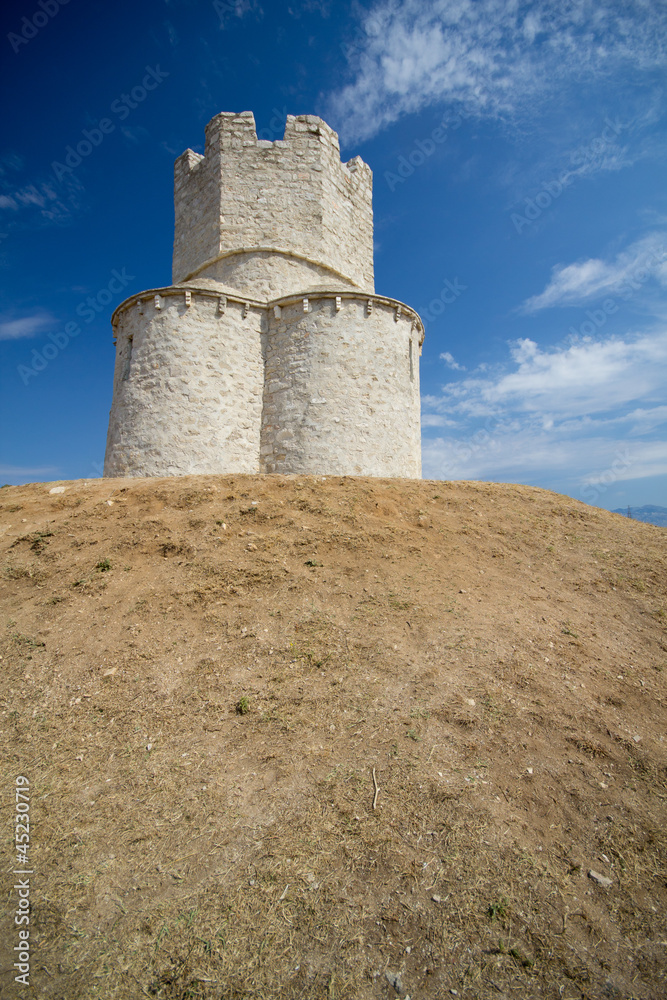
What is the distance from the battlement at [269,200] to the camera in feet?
57.6

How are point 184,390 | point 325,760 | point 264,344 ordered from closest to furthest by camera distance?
1. point 325,760
2. point 184,390
3. point 264,344

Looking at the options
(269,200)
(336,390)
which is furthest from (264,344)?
(269,200)

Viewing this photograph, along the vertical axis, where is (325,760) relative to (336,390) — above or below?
below

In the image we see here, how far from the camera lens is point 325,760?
5.05 meters

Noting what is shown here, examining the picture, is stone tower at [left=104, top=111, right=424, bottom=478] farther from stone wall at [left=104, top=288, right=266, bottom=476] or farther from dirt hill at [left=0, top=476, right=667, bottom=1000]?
dirt hill at [left=0, top=476, right=667, bottom=1000]

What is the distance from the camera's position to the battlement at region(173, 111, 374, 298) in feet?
57.6

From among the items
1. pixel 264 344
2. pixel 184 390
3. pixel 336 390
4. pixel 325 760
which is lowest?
pixel 325 760

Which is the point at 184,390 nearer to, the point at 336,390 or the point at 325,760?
the point at 336,390

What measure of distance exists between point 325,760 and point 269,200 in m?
19.5

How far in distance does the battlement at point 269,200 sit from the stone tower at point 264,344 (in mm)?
52

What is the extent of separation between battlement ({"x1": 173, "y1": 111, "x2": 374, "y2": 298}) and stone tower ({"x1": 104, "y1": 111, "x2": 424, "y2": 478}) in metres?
0.05

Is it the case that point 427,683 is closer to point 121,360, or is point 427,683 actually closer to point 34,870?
point 34,870

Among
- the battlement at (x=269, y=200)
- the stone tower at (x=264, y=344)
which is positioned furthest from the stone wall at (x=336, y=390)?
the battlement at (x=269, y=200)

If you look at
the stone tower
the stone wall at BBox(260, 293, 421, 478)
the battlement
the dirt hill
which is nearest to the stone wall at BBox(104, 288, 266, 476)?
the stone tower
